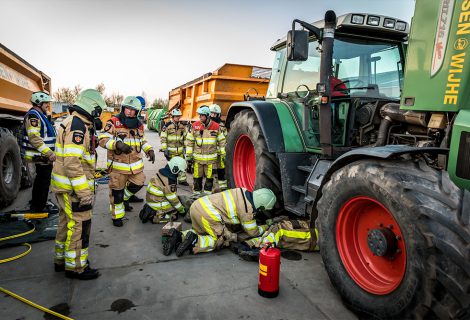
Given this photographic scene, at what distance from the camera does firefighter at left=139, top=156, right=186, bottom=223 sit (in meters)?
4.89

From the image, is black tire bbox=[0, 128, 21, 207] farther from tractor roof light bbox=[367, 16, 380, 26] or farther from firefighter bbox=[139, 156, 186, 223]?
tractor roof light bbox=[367, 16, 380, 26]

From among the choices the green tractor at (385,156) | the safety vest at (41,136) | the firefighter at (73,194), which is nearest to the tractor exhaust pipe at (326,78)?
the green tractor at (385,156)

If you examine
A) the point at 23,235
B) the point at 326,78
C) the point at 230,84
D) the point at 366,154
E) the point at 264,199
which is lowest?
the point at 23,235

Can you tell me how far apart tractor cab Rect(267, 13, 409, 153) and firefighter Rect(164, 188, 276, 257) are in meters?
1.03

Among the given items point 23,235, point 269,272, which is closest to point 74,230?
point 23,235

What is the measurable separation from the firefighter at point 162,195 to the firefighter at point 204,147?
1.57 metres

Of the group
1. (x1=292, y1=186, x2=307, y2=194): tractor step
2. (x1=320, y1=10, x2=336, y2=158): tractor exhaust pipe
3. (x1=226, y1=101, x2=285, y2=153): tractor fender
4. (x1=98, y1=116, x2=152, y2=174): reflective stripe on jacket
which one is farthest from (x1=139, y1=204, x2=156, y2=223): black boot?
(x1=320, y1=10, x2=336, y2=158): tractor exhaust pipe

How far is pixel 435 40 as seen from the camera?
246 centimetres

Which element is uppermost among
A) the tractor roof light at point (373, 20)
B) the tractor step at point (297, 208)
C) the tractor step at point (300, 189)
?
the tractor roof light at point (373, 20)

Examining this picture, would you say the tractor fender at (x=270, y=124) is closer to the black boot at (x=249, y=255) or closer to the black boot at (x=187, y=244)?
the black boot at (x=249, y=255)

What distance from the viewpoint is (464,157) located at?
225 cm

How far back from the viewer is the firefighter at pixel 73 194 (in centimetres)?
314

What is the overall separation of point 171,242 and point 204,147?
2.99 metres

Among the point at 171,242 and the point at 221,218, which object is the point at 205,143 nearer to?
the point at 221,218
